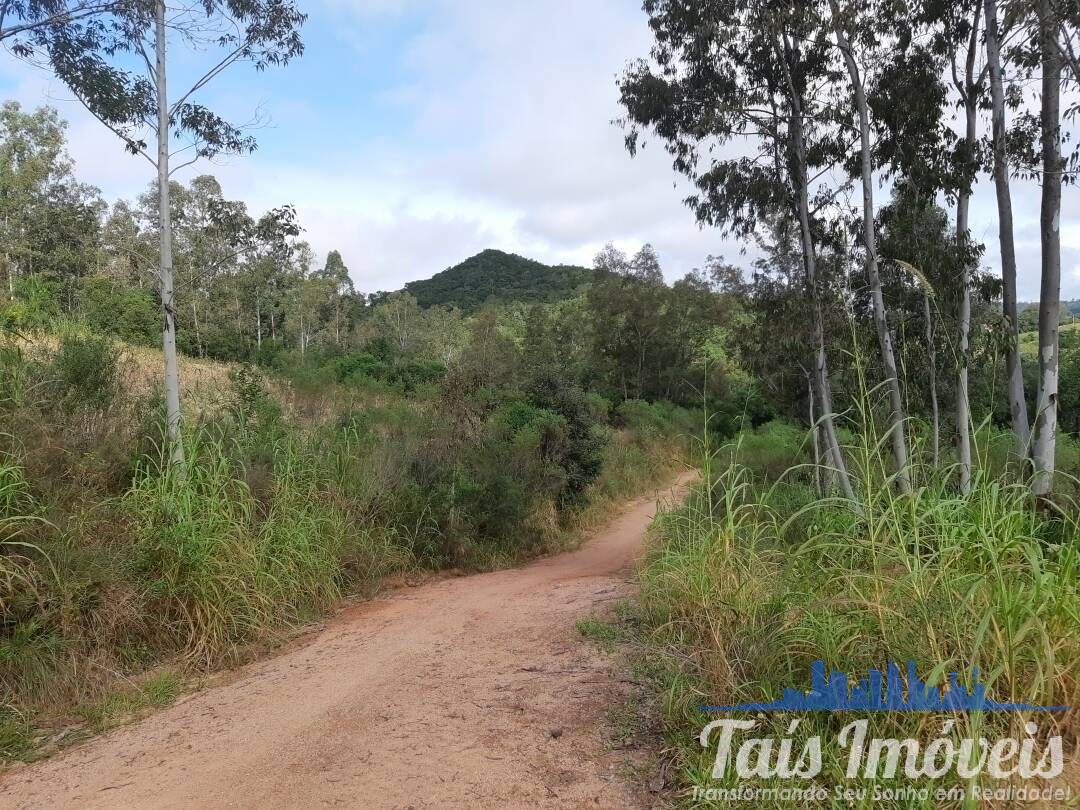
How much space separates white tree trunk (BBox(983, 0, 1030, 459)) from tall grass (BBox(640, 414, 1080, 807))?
5.46m

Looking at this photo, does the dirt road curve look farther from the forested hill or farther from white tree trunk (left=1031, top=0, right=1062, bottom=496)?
the forested hill

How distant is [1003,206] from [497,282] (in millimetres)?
57863

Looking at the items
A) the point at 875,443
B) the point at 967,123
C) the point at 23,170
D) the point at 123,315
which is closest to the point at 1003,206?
the point at 967,123

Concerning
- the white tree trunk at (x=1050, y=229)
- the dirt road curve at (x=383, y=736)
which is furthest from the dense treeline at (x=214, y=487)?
the white tree trunk at (x=1050, y=229)

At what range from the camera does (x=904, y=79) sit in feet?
32.6

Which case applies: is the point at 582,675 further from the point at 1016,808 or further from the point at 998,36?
the point at 998,36

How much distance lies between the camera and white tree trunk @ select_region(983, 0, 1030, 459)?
827 centimetres

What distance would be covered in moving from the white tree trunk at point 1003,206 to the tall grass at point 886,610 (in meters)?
5.46

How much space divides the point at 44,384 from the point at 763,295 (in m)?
11.7

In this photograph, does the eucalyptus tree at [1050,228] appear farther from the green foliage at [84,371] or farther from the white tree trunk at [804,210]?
the green foliage at [84,371]

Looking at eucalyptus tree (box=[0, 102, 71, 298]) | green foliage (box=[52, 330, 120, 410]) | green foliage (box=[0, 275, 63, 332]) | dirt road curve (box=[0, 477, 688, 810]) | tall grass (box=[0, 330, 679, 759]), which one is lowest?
dirt road curve (box=[0, 477, 688, 810])

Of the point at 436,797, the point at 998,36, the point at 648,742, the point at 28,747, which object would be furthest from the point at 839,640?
the point at 998,36

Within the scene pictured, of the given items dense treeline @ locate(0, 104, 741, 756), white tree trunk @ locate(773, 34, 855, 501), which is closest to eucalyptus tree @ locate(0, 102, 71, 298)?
dense treeline @ locate(0, 104, 741, 756)

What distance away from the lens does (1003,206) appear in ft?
29.0
